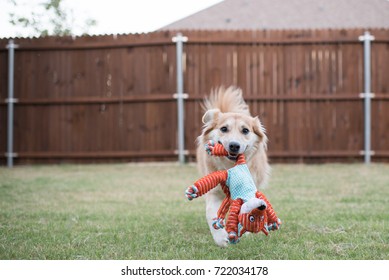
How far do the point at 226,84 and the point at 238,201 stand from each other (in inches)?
232

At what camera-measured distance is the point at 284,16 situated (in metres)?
7.67

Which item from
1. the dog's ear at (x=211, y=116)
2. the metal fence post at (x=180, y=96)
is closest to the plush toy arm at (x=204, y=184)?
the dog's ear at (x=211, y=116)

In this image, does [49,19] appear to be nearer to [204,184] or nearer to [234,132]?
[234,132]

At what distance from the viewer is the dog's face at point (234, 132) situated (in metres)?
2.88

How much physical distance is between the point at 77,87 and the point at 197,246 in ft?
20.8

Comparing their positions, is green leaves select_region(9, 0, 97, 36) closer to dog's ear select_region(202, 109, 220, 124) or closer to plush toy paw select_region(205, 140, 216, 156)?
dog's ear select_region(202, 109, 220, 124)

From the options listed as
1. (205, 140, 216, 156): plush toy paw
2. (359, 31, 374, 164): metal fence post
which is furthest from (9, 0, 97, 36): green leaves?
(359, 31, 374, 164): metal fence post

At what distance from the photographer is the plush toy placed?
2451mm

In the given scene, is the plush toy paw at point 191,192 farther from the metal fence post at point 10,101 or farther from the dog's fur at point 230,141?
the metal fence post at point 10,101

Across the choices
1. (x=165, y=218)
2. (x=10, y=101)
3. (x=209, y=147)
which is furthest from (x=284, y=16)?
(x=209, y=147)

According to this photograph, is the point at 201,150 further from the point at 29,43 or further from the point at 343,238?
the point at 29,43

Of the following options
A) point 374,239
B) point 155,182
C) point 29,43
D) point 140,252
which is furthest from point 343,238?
point 29,43

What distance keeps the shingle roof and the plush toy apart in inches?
151

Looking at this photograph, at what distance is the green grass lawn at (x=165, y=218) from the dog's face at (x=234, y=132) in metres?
0.52
